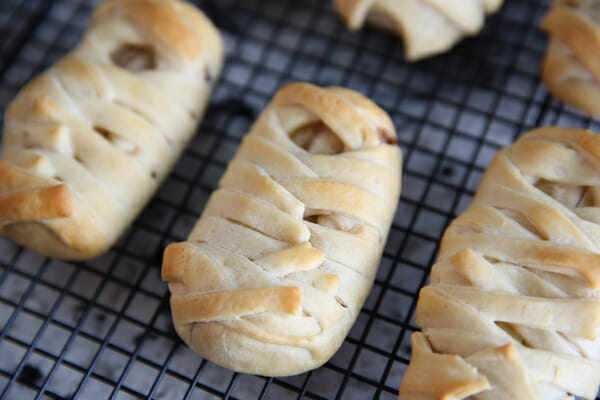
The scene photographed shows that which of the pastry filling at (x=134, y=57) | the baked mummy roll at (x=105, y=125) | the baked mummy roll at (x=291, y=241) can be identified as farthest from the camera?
the pastry filling at (x=134, y=57)

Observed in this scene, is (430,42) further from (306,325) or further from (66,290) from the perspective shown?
(66,290)

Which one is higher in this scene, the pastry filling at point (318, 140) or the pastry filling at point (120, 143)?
the pastry filling at point (318, 140)

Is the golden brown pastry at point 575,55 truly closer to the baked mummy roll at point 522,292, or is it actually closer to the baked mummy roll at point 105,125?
the baked mummy roll at point 522,292

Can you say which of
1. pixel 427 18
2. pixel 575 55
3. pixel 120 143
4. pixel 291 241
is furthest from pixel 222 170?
Result: pixel 575 55

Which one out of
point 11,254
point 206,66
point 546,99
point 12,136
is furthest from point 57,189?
point 546,99

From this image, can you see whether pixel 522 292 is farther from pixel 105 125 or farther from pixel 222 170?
pixel 105 125

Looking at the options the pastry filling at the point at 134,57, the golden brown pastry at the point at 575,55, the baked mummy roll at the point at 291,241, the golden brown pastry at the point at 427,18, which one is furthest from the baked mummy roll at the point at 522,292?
the pastry filling at the point at 134,57

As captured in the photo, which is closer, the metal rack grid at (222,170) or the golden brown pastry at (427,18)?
the metal rack grid at (222,170)
